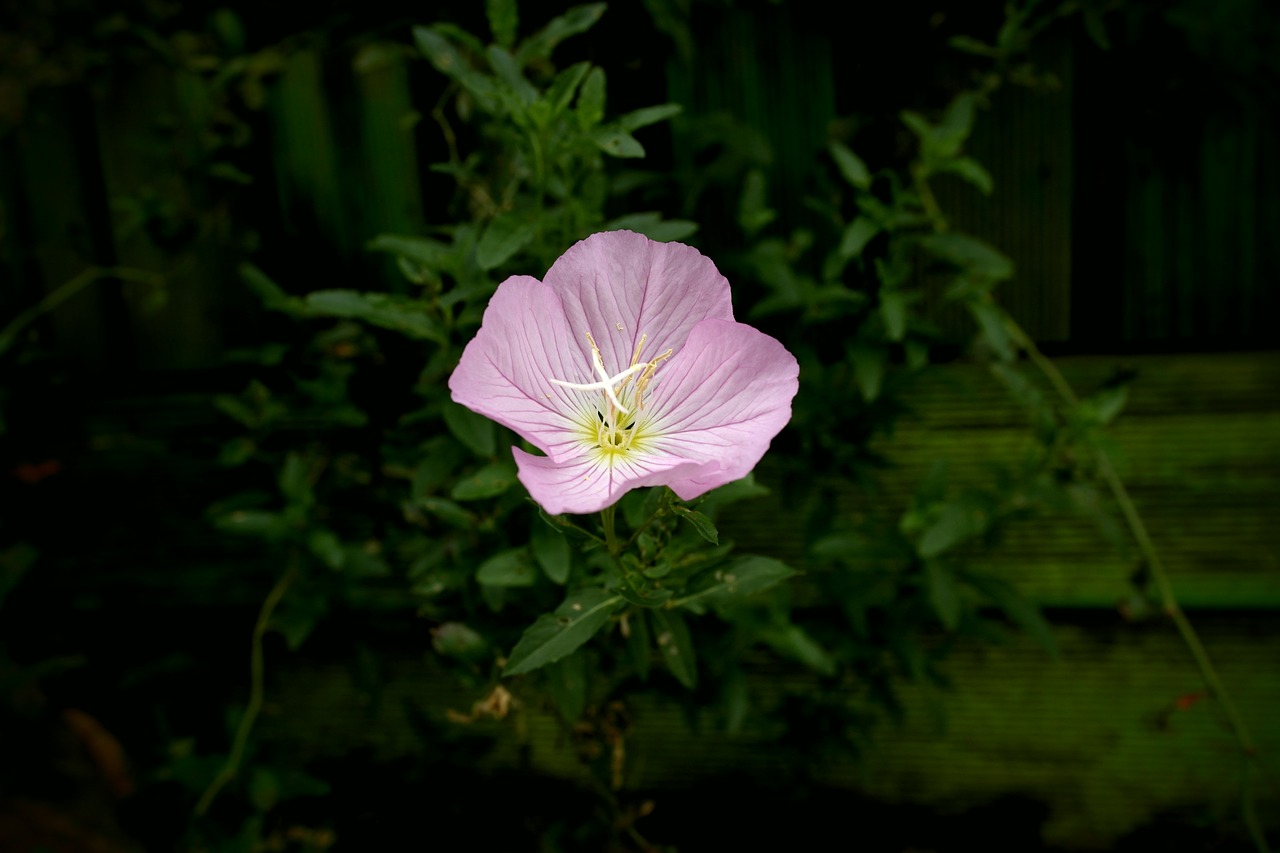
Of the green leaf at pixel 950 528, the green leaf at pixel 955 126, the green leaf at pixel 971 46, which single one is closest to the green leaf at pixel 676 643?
the green leaf at pixel 950 528

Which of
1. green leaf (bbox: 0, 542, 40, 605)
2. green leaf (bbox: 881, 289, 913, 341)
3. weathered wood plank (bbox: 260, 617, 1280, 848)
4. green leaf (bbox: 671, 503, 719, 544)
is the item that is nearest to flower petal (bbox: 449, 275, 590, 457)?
green leaf (bbox: 671, 503, 719, 544)

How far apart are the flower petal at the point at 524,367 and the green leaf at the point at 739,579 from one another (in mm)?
207

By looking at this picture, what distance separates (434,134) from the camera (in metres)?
1.45

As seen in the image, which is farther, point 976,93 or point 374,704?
point 374,704

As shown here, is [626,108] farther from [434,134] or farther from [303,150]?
[303,150]

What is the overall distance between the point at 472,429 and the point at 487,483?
0.31 ft

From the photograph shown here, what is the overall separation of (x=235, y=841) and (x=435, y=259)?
863 millimetres

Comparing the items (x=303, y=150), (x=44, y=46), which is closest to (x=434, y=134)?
(x=303, y=150)

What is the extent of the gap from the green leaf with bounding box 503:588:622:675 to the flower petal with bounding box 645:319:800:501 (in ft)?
0.52

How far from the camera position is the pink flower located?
30.7 inches

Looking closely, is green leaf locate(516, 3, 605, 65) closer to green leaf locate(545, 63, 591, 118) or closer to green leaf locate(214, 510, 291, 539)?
green leaf locate(545, 63, 591, 118)

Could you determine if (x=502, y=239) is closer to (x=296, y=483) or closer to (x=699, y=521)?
(x=699, y=521)

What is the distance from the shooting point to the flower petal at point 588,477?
28.1 inches

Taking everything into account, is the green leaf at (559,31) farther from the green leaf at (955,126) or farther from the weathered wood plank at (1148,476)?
the weathered wood plank at (1148,476)
